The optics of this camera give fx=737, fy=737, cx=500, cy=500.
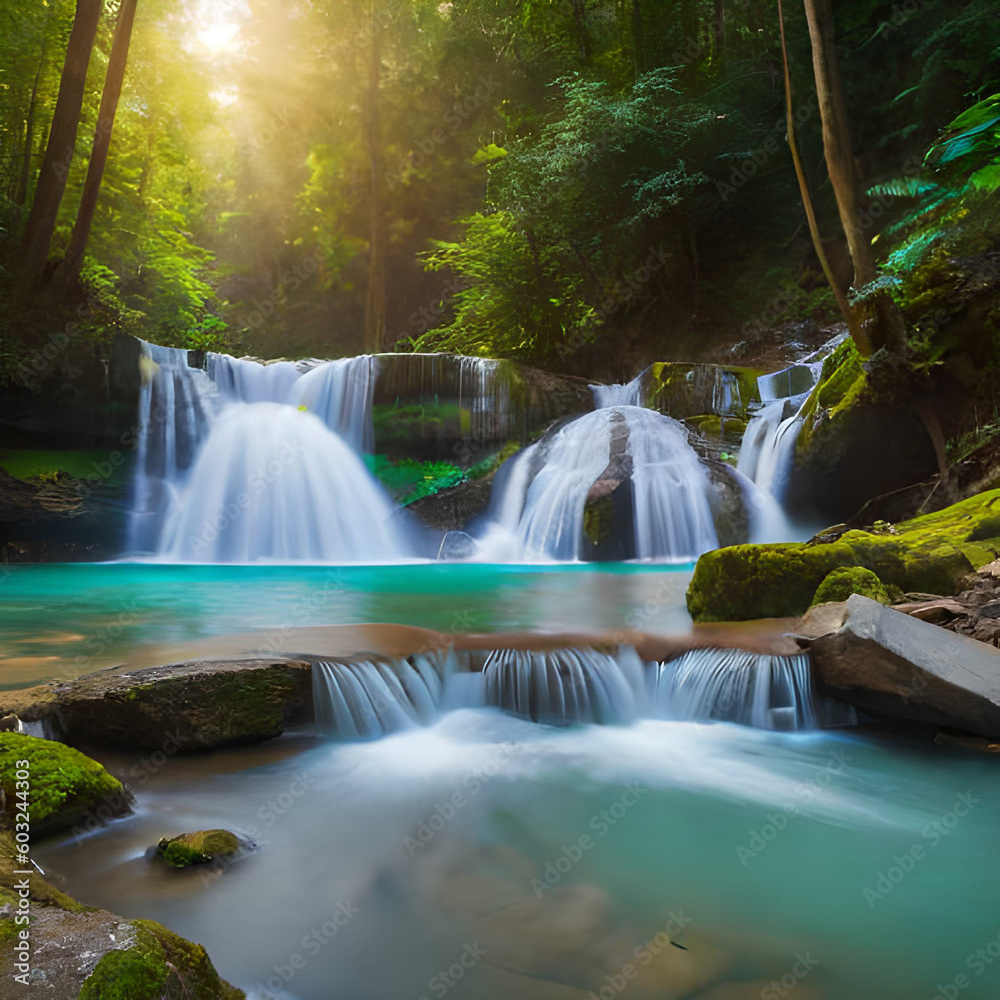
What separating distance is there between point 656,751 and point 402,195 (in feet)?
84.6

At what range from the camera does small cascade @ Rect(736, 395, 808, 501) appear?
1180cm

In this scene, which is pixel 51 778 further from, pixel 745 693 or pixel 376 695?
pixel 745 693

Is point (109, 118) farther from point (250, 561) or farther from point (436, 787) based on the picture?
point (436, 787)

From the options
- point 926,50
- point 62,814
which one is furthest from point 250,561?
point 926,50

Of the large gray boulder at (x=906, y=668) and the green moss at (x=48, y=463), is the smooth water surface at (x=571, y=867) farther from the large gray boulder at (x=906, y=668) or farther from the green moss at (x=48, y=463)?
the green moss at (x=48, y=463)

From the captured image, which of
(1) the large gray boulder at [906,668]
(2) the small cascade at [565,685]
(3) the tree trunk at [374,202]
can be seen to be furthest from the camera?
(3) the tree trunk at [374,202]

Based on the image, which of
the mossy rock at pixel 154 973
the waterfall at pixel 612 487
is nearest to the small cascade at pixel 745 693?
the mossy rock at pixel 154 973

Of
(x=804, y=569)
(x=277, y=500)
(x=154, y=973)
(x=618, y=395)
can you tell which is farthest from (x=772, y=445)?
(x=154, y=973)

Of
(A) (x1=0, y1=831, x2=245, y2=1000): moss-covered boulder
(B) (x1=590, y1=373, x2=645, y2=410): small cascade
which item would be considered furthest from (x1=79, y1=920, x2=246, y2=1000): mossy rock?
(B) (x1=590, y1=373, x2=645, y2=410): small cascade

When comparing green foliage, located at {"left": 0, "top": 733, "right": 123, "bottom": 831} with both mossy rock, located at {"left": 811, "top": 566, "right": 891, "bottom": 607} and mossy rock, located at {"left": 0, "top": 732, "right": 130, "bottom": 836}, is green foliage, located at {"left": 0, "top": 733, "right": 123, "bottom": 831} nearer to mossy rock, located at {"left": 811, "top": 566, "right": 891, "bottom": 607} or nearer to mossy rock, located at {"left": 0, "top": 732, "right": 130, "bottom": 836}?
mossy rock, located at {"left": 0, "top": 732, "right": 130, "bottom": 836}

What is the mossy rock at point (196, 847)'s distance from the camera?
2.91m

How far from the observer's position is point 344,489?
48.8 feet

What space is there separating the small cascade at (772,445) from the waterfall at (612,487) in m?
0.96

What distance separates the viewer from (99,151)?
14.0 meters
